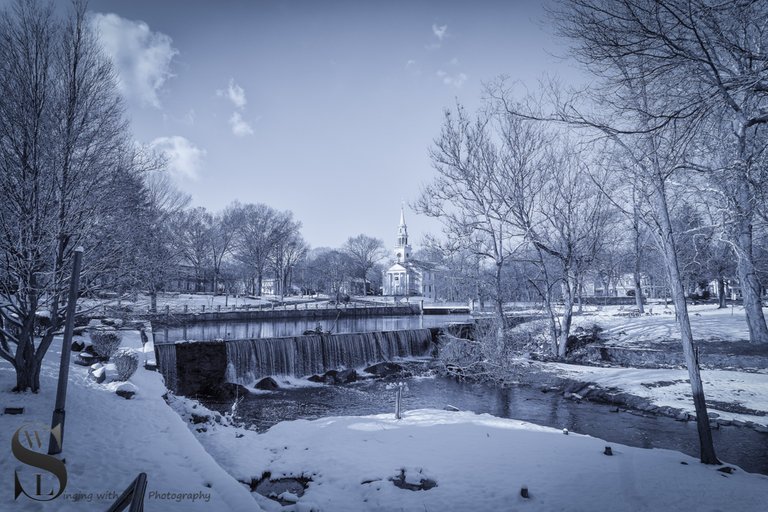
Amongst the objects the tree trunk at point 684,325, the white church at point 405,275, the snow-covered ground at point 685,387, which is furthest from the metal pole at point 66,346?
the white church at point 405,275

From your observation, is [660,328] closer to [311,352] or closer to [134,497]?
[311,352]

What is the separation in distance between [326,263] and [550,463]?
256ft

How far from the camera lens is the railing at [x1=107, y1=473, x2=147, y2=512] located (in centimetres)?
223

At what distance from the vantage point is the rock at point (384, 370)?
1847cm

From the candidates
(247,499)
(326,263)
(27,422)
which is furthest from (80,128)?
(326,263)

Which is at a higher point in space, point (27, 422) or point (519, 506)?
point (27, 422)

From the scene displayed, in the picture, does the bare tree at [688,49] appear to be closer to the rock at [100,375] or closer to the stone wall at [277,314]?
the rock at [100,375]

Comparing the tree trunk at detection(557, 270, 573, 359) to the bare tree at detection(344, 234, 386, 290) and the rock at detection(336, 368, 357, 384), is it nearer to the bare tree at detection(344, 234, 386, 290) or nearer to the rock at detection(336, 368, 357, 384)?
the rock at detection(336, 368, 357, 384)

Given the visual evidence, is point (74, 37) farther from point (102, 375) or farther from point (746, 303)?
point (746, 303)

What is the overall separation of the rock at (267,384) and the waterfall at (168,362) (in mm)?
3341

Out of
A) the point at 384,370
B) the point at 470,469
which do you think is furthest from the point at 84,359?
the point at 384,370

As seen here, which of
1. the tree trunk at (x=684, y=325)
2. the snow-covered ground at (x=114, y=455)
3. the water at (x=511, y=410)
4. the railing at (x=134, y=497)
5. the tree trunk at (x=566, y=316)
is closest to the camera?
the railing at (x=134, y=497)

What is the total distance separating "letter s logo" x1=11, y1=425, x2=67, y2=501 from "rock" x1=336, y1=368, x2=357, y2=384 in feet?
39.3

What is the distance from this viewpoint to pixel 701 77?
407 cm
